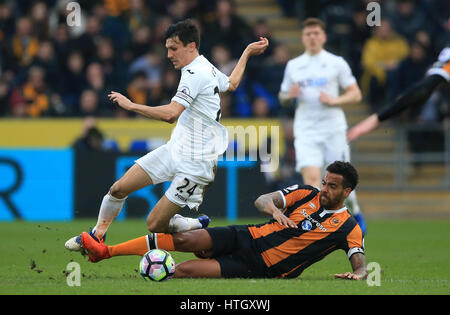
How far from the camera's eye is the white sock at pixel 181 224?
786 centimetres

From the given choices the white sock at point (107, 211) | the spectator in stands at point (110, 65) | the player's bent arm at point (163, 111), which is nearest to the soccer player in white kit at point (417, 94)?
the player's bent arm at point (163, 111)

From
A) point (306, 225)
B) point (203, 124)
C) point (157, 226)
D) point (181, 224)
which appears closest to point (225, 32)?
point (203, 124)

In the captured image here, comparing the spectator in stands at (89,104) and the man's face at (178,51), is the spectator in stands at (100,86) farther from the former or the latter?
the man's face at (178,51)

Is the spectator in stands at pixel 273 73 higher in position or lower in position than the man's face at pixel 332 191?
higher

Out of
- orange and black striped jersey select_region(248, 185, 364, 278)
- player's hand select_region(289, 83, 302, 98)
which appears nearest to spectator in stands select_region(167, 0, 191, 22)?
player's hand select_region(289, 83, 302, 98)

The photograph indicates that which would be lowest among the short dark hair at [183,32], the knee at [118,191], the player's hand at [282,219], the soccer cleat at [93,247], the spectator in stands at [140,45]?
the soccer cleat at [93,247]

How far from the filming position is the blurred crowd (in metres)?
15.5

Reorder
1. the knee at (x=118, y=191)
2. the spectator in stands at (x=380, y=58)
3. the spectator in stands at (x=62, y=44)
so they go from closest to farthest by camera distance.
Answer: the knee at (x=118, y=191)
the spectator in stands at (x=62, y=44)
the spectator in stands at (x=380, y=58)

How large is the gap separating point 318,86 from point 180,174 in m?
3.37

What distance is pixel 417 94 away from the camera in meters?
5.96

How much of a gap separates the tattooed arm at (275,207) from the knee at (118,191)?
1.39m

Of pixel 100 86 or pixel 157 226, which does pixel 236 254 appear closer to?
pixel 157 226

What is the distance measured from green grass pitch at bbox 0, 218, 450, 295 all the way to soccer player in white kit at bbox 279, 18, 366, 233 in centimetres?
126
